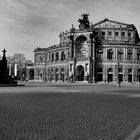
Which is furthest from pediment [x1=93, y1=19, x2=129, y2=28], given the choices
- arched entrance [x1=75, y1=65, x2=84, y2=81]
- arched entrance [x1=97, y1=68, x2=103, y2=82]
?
arched entrance [x1=75, y1=65, x2=84, y2=81]

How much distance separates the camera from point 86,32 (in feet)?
294

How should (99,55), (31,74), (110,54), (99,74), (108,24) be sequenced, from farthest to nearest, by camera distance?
(31,74) → (108,24) → (110,54) → (99,55) → (99,74)

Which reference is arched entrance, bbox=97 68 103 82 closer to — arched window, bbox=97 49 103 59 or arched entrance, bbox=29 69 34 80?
arched window, bbox=97 49 103 59

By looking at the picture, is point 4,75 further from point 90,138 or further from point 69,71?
point 69,71

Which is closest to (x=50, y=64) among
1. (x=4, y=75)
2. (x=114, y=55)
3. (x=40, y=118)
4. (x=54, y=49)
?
(x=54, y=49)

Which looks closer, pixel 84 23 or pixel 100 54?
pixel 100 54

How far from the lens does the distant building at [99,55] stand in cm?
8600

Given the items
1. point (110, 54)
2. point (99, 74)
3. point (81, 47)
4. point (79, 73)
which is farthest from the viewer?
point (81, 47)

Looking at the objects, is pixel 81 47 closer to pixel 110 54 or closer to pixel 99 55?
pixel 99 55

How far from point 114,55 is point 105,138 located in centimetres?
8300

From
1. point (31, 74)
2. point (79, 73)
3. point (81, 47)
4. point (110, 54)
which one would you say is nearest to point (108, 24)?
point (110, 54)

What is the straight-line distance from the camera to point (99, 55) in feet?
291

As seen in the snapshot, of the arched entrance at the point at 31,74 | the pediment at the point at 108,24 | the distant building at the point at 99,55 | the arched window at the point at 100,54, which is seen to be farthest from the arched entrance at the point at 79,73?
the arched entrance at the point at 31,74

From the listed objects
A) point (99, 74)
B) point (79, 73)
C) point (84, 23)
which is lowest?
point (99, 74)
